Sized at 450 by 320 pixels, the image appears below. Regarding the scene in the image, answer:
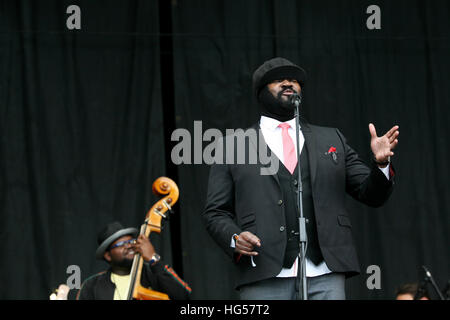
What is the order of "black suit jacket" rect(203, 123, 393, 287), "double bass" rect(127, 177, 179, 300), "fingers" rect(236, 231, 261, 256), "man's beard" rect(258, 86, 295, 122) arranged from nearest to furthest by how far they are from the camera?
"fingers" rect(236, 231, 261, 256) → "black suit jacket" rect(203, 123, 393, 287) → "man's beard" rect(258, 86, 295, 122) → "double bass" rect(127, 177, 179, 300)

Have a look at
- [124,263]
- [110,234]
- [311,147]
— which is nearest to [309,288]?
[311,147]

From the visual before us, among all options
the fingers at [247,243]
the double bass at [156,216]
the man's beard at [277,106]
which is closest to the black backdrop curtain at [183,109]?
the double bass at [156,216]

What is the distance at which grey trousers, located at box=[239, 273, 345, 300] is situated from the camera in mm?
2963

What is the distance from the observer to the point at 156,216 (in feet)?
15.6

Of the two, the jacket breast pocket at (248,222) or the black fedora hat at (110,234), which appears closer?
the jacket breast pocket at (248,222)

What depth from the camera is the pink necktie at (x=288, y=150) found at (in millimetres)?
3189

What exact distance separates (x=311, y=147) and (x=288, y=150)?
4.0 inches

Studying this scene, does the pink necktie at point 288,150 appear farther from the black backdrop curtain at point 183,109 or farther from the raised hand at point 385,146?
the black backdrop curtain at point 183,109

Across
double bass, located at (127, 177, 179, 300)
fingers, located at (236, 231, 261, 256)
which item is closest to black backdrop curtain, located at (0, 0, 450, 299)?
double bass, located at (127, 177, 179, 300)

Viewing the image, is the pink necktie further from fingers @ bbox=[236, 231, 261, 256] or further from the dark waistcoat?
fingers @ bbox=[236, 231, 261, 256]

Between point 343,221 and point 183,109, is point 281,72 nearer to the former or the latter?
point 343,221

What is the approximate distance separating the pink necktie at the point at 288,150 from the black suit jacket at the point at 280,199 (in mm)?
58
